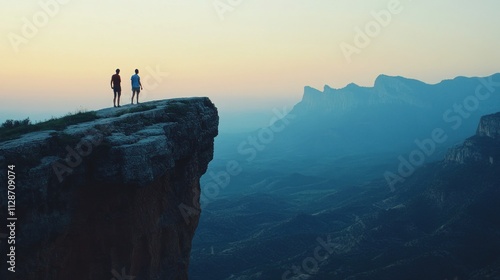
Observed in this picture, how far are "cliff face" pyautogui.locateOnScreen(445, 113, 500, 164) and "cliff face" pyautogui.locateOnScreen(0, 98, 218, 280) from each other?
390 feet

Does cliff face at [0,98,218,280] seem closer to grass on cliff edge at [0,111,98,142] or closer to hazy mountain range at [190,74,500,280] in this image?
grass on cliff edge at [0,111,98,142]

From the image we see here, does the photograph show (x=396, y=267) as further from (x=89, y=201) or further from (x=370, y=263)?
(x=89, y=201)

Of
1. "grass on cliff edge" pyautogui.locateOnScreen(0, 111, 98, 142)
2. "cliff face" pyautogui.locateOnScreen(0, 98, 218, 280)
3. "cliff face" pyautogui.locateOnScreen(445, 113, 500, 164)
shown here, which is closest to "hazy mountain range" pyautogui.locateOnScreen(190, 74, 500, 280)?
"cliff face" pyautogui.locateOnScreen(445, 113, 500, 164)

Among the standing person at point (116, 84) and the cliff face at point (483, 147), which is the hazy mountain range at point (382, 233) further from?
the standing person at point (116, 84)

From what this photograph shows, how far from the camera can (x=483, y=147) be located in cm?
12775

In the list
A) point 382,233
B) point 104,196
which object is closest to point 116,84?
point 104,196

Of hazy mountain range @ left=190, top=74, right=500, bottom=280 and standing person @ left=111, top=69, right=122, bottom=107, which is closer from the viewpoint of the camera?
standing person @ left=111, top=69, right=122, bottom=107

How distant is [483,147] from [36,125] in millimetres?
137995

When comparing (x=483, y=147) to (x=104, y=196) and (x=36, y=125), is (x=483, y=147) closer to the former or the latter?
(x=104, y=196)

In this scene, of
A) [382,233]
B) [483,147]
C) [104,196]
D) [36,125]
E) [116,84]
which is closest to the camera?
[104,196]

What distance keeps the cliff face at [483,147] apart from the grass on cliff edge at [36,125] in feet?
403

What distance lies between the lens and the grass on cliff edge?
59.3 ft

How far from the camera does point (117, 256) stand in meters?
18.7

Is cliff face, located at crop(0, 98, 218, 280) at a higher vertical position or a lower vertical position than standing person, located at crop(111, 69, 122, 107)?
lower
